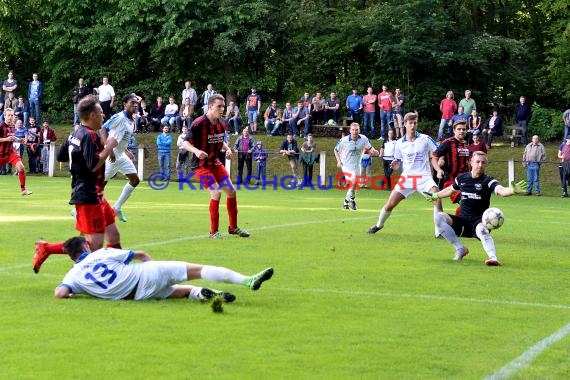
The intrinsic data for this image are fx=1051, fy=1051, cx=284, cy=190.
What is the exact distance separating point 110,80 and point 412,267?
38.1 m

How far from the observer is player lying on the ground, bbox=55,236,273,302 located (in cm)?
910

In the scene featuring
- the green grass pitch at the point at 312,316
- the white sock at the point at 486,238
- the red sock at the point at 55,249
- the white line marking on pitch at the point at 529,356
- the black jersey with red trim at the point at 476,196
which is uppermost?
the black jersey with red trim at the point at 476,196

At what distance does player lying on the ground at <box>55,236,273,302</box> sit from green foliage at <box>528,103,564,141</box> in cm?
3284

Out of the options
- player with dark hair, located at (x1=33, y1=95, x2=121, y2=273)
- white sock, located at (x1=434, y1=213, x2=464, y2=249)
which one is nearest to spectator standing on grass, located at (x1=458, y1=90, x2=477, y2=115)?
white sock, located at (x1=434, y1=213, x2=464, y2=249)

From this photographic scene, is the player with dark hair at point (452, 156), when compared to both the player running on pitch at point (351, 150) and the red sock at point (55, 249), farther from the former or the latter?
the red sock at point (55, 249)

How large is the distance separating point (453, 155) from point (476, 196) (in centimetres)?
388

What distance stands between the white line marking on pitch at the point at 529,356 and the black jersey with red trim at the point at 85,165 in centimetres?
472

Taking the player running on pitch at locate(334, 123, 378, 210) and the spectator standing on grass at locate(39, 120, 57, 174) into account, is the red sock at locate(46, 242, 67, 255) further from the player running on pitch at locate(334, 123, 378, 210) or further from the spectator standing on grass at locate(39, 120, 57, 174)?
the spectator standing on grass at locate(39, 120, 57, 174)

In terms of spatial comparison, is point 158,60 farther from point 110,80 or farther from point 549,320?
point 549,320

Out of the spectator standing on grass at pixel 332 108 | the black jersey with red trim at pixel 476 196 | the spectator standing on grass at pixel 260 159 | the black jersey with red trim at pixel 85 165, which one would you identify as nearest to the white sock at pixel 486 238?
the black jersey with red trim at pixel 476 196

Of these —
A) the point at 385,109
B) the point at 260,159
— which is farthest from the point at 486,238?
the point at 385,109

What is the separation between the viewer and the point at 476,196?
13266 mm

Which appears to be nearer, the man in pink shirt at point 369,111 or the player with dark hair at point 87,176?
the player with dark hair at point 87,176

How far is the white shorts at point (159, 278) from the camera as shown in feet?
29.8
